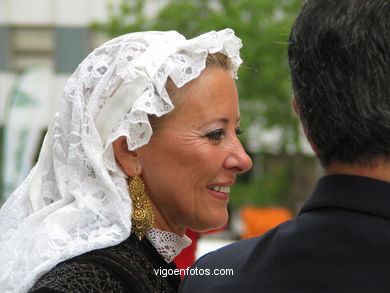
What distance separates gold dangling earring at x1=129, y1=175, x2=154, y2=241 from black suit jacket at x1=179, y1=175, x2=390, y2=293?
824 millimetres

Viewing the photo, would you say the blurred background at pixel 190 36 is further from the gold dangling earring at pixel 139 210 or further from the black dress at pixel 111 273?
the black dress at pixel 111 273

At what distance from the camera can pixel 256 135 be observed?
22016 mm

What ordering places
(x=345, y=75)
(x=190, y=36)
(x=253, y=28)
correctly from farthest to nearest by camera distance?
(x=253, y=28), (x=190, y=36), (x=345, y=75)

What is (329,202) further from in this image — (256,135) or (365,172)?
(256,135)

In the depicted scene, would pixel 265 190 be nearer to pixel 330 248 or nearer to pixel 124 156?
pixel 124 156

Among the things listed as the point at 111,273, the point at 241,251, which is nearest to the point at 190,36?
the point at 111,273

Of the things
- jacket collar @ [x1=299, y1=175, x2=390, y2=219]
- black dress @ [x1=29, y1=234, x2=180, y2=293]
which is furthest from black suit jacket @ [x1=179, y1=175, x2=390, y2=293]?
black dress @ [x1=29, y1=234, x2=180, y2=293]

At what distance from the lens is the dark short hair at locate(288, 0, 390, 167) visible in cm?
162

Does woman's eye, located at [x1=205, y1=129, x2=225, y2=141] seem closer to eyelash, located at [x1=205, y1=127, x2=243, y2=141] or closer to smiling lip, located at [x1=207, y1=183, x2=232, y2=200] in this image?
eyelash, located at [x1=205, y1=127, x2=243, y2=141]

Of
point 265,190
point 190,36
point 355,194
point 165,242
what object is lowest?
point 265,190

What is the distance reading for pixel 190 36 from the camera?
1936 centimetres

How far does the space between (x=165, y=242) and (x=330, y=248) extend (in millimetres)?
1033

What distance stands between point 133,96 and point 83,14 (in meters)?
26.0

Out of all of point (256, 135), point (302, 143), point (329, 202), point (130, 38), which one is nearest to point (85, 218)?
point (130, 38)
